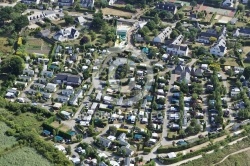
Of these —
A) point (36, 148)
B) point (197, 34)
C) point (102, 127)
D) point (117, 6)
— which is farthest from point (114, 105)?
point (117, 6)

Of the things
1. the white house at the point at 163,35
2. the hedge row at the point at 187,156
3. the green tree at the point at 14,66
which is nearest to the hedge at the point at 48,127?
the green tree at the point at 14,66

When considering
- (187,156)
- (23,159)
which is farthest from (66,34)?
(187,156)

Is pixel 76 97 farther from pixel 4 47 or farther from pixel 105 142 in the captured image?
pixel 4 47

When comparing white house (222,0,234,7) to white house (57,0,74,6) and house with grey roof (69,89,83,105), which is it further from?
house with grey roof (69,89,83,105)

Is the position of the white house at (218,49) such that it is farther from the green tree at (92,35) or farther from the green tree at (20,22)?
the green tree at (20,22)

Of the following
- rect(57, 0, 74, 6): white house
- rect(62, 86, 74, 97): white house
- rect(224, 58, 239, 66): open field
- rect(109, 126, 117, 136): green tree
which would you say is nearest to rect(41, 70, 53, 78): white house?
rect(62, 86, 74, 97): white house

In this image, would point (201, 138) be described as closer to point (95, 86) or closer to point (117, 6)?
point (95, 86)
